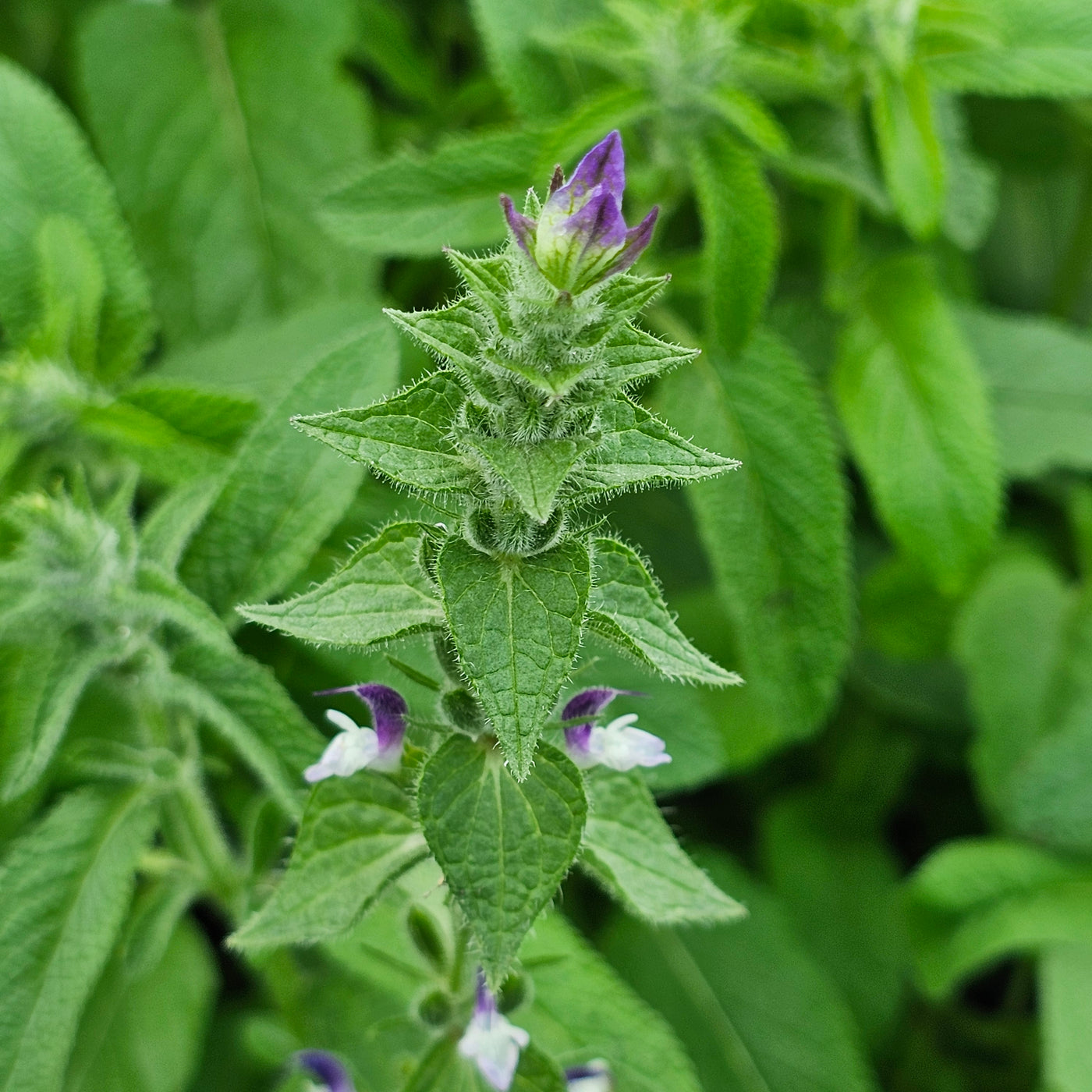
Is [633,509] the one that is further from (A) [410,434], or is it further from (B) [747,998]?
(A) [410,434]

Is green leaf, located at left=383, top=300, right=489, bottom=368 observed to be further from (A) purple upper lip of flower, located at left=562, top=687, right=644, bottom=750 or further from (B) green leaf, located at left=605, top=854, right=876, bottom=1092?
(B) green leaf, located at left=605, top=854, right=876, bottom=1092

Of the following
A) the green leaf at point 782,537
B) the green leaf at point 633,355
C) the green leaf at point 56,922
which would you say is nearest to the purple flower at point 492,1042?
the green leaf at point 56,922

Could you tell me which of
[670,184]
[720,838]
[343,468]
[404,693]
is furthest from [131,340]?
[720,838]

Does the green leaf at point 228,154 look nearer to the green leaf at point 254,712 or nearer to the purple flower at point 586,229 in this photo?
the green leaf at point 254,712

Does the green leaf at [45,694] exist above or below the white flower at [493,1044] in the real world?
above

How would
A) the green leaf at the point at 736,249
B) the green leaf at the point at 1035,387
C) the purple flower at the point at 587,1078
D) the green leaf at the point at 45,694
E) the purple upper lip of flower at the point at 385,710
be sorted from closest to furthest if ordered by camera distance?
1. the purple upper lip of flower at the point at 385,710
2. the green leaf at the point at 45,694
3. the purple flower at the point at 587,1078
4. the green leaf at the point at 736,249
5. the green leaf at the point at 1035,387

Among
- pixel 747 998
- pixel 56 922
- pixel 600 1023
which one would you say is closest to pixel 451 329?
pixel 56 922

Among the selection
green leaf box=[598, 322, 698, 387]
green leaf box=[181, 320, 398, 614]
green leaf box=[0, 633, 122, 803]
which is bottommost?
green leaf box=[0, 633, 122, 803]

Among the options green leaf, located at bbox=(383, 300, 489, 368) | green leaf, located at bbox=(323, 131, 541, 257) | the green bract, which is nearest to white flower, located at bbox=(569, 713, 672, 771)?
the green bract
